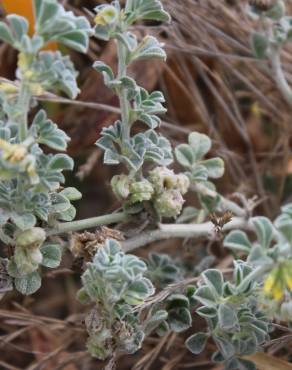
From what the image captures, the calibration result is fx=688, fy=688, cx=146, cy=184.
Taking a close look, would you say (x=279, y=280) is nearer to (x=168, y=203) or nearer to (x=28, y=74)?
(x=168, y=203)

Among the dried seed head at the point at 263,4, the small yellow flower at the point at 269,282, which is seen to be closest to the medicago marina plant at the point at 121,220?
the small yellow flower at the point at 269,282

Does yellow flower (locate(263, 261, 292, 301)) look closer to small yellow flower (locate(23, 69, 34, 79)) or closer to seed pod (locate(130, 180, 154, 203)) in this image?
seed pod (locate(130, 180, 154, 203))

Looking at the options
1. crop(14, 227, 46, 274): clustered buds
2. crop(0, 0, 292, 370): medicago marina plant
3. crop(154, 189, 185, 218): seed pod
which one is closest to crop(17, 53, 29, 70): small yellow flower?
crop(0, 0, 292, 370): medicago marina plant

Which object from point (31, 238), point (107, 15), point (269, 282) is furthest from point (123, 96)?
point (269, 282)

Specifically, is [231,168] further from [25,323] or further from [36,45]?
[36,45]

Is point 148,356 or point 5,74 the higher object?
point 5,74

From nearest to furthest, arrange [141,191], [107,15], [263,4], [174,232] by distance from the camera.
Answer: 1. [107,15]
2. [141,191]
3. [174,232]
4. [263,4]

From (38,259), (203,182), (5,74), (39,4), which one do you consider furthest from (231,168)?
(39,4)
